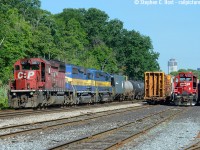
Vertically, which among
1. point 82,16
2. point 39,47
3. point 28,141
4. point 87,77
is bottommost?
point 28,141

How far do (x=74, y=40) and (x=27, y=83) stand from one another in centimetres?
6896

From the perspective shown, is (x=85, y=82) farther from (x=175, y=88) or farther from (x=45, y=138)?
(x=45, y=138)

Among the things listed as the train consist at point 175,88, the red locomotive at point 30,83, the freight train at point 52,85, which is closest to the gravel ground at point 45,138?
the red locomotive at point 30,83

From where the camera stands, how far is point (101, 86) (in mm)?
46000

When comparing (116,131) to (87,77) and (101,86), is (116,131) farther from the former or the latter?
(101,86)

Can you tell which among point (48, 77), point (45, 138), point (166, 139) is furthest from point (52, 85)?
point (166, 139)

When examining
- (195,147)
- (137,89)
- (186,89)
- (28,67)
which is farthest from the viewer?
(137,89)

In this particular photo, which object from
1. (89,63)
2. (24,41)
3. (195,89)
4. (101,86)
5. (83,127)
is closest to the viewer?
(83,127)

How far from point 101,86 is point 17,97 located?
1798cm

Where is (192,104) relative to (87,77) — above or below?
below

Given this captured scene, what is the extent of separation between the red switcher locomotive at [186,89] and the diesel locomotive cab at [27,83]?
1494cm

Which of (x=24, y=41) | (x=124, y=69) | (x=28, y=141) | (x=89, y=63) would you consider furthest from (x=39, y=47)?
(x=28, y=141)

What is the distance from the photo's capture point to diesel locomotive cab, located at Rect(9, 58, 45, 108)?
94.8ft

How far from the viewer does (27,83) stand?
29.4m
